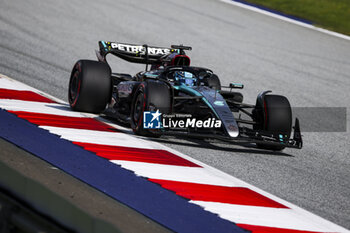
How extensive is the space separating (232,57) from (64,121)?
8.76 m

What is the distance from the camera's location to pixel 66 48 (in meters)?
14.7

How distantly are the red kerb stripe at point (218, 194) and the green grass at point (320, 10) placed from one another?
1462 centimetres

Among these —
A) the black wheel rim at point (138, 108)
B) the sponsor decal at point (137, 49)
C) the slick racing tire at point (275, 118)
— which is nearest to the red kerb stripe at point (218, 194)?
the black wheel rim at point (138, 108)

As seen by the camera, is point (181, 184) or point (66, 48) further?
point (66, 48)

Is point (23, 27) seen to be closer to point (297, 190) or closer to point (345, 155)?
point (345, 155)

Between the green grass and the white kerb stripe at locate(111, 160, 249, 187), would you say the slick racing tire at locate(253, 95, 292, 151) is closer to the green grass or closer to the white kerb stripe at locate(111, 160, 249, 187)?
the white kerb stripe at locate(111, 160, 249, 187)

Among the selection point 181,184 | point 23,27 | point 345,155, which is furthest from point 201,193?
point 23,27

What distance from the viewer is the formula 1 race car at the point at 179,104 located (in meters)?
7.63

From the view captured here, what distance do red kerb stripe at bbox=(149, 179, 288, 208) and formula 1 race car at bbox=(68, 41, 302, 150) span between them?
65.5 inches

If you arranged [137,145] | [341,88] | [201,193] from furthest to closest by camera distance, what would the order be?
[341,88] < [137,145] < [201,193]

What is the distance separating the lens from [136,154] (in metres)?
6.69

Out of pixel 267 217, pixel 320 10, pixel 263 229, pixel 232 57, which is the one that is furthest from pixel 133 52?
pixel 320 10

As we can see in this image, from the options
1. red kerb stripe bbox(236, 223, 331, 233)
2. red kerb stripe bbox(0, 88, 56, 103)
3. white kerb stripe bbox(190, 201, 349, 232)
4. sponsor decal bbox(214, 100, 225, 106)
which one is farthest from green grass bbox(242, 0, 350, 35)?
red kerb stripe bbox(236, 223, 331, 233)

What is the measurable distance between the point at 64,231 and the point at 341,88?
12.1 metres
